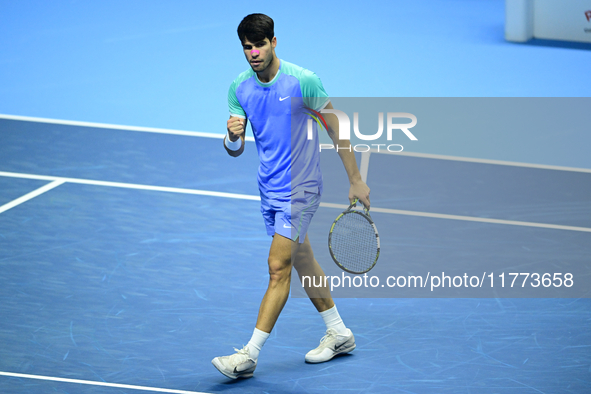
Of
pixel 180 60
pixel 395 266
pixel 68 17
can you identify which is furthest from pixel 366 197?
pixel 68 17

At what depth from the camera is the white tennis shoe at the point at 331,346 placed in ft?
16.8

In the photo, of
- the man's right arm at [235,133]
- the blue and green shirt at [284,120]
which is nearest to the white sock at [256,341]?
the blue and green shirt at [284,120]

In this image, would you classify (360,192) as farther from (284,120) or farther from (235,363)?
(235,363)

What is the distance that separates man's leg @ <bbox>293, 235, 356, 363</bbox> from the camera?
511 centimetres

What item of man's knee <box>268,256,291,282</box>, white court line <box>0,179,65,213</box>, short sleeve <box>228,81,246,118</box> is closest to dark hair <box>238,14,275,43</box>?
short sleeve <box>228,81,246,118</box>

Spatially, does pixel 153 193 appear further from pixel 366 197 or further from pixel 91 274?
pixel 366 197

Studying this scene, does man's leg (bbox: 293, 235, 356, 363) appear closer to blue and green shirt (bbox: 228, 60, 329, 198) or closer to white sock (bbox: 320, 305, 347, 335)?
white sock (bbox: 320, 305, 347, 335)

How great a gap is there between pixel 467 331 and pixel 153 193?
3.55m

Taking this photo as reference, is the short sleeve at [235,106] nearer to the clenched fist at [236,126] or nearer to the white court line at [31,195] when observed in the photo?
the clenched fist at [236,126]

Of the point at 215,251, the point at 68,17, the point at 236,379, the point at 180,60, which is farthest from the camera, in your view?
the point at 68,17

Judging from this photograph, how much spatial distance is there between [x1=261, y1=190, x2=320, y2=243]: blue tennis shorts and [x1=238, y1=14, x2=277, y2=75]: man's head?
0.78 m

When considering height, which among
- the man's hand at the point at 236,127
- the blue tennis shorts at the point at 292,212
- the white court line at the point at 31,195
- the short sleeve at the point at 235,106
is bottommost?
the white court line at the point at 31,195

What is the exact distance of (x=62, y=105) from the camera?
1069 cm

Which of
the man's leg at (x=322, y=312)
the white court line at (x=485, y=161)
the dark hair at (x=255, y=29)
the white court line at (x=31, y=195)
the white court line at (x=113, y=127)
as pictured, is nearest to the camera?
the dark hair at (x=255, y=29)
